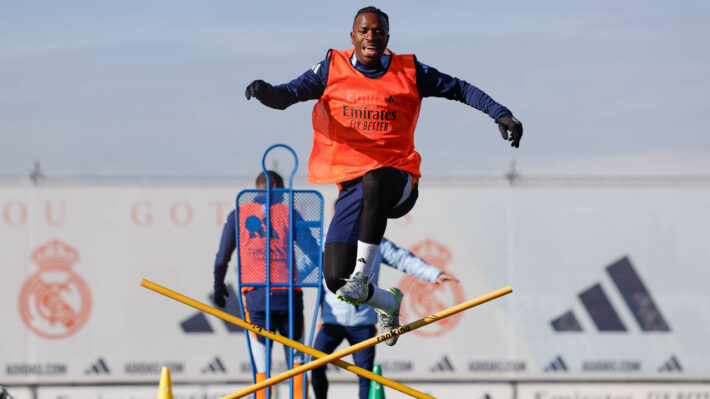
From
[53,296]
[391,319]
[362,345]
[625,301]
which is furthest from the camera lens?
[625,301]

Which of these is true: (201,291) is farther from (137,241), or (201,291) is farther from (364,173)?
(364,173)

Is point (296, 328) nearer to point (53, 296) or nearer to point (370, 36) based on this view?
point (370, 36)

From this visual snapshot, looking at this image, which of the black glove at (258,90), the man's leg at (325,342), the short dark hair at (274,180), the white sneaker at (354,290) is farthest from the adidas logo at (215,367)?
the black glove at (258,90)

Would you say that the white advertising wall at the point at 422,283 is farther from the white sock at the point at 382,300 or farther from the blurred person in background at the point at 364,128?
the blurred person in background at the point at 364,128

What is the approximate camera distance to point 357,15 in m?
5.98

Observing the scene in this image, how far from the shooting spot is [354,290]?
19.1 ft

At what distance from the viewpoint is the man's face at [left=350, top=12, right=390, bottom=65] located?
19.3ft

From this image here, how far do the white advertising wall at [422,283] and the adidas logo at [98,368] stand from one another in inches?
0.5

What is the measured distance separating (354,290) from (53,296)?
8.72 metres

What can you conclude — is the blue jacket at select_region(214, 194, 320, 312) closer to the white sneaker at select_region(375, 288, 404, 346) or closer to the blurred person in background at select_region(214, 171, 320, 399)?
the blurred person in background at select_region(214, 171, 320, 399)

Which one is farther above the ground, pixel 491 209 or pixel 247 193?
pixel 491 209

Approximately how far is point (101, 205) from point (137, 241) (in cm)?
66

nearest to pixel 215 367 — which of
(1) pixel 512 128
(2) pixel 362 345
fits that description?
(2) pixel 362 345

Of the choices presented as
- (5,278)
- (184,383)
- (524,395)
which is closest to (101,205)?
(5,278)
